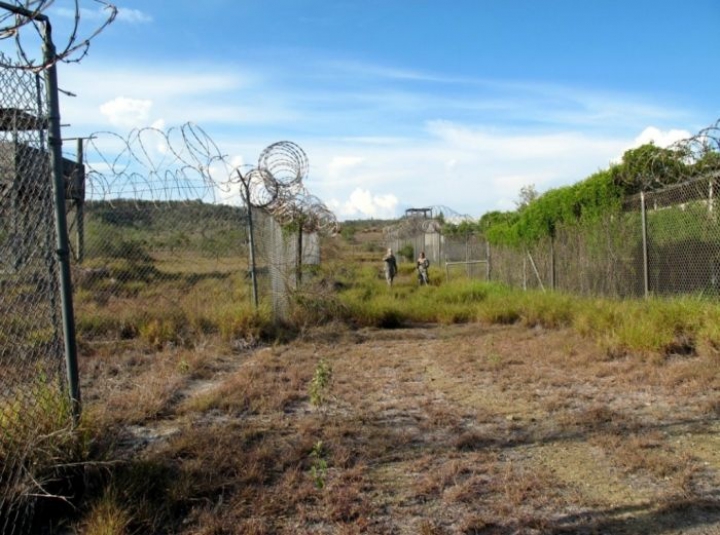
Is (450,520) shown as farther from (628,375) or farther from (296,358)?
(296,358)

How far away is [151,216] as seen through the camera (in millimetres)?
8430

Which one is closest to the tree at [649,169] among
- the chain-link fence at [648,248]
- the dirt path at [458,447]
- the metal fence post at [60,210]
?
the chain-link fence at [648,248]

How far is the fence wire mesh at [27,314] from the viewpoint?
3199 millimetres

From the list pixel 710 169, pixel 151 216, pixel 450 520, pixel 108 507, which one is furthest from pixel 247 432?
pixel 710 169

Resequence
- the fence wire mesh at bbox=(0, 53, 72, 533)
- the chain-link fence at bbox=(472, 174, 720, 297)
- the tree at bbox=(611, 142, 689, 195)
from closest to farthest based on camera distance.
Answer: the fence wire mesh at bbox=(0, 53, 72, 533) → the chain-link fence at bbox=(472, 174, 720, 297) → the tree at bbox=(611, 142, 689, 195)

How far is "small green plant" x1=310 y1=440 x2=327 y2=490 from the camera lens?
11.8 ft

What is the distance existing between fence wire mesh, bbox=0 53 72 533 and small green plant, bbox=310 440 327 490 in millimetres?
1430

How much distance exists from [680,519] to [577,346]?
15.3ft

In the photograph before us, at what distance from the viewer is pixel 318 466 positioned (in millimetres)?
3971

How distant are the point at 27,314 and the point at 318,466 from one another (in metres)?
1.99

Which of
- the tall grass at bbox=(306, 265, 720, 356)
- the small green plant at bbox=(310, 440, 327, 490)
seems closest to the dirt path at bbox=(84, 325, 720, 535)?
the small green plant at bbox=(310, 440, 327, 490)

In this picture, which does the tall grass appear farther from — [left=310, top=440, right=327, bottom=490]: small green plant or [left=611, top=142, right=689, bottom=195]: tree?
[left=310, top=440, right=327, bottom=490]: small green plant

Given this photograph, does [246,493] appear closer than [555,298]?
Yes

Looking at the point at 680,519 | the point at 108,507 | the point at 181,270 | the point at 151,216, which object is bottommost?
the point at 680,519
